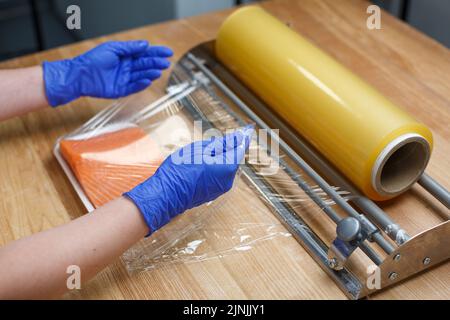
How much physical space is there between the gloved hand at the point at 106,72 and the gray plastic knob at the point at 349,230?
66 cm

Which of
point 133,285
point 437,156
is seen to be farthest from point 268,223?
point 437,156

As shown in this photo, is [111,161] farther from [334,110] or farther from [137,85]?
[334,110]

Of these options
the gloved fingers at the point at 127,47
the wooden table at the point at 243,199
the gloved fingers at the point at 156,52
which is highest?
the gloved fingers at the point at 127,47

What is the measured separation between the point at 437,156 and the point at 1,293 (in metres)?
0.92

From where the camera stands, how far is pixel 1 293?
2.93 ft

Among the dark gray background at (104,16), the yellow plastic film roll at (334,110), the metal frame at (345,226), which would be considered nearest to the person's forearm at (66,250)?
the metal frame at (345,226)

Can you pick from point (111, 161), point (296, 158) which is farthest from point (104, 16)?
point (296, 158)

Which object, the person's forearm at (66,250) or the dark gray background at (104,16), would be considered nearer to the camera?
the person's forearm at (66,250)

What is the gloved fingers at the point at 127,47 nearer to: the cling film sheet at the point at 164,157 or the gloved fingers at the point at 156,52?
the gloved fingers at the point at 156,52

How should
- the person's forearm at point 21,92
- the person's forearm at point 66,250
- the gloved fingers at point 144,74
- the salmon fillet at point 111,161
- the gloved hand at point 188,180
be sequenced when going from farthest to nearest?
the gloved fingers at point 144,74 < the person's forearm at point 21,92 < the salmon fillet at point 111,161 < the gloved hand at point 188,180 < the person's forearm at point 66,250

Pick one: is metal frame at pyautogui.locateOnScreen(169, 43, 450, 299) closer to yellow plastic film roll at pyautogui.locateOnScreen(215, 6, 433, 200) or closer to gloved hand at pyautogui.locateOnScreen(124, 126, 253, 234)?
yellow plastic film roll at pyautogui.locateOnScreen(215, 6, 433, 200)

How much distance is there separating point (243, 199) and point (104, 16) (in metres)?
1.77

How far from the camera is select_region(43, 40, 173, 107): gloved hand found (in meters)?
1.34

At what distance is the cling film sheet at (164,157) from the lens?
1074 millimetres
